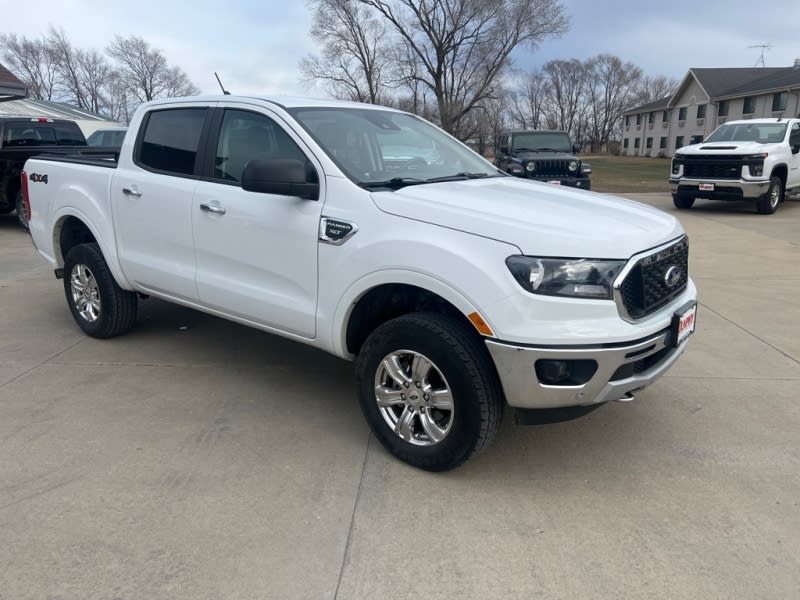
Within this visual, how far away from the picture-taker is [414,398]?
3164mm

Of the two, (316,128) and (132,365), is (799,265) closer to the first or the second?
(316,128)

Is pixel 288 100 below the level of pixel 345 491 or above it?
above

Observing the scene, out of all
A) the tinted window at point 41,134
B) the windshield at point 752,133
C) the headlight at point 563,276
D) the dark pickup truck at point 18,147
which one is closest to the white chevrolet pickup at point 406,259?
the headlight at point 563,276

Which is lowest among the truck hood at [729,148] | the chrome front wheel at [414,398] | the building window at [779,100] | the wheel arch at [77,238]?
the chrome front wheel at [414,398]

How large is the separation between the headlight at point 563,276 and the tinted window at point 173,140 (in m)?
2.48

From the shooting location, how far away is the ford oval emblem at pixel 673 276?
311 centimetres

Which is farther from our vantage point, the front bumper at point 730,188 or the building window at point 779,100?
the building window at point 779,100

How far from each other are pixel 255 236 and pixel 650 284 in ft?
7.01

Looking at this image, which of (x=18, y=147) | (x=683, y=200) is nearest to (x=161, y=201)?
(x=18, y=147)

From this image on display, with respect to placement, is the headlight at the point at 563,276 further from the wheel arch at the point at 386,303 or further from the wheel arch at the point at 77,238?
the wheel arch at the point at 77,238

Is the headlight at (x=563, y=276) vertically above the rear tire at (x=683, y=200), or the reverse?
the headlight at (x=563, y=276)

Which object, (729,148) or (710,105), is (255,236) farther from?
(710,105)

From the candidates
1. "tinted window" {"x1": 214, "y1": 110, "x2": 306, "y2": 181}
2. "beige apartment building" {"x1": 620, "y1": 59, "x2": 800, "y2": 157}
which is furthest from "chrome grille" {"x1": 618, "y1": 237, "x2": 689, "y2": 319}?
"beige apartment building" {"x1": 620, "y1": 59, "x2": 800, "y2": 157}

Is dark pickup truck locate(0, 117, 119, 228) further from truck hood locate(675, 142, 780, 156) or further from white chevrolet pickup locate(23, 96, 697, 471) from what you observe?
truck hood locate(675, 142, 780, 156)
